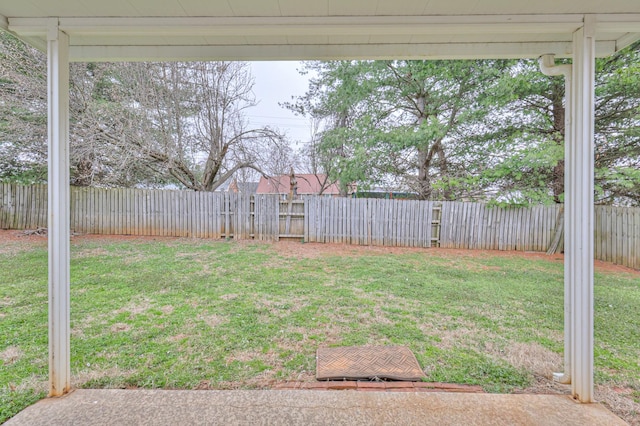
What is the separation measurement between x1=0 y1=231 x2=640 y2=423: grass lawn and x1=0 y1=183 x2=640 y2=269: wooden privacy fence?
65.6 inches

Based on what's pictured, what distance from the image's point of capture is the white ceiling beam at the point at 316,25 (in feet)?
4.95

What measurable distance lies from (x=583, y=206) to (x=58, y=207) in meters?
2.79

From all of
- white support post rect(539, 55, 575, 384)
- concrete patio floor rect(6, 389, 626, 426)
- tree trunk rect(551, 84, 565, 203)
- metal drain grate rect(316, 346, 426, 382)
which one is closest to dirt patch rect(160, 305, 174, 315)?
concrete patio floor rect(6, 389, 626, 426)

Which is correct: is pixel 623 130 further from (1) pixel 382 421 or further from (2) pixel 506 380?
(1) pixel 382 421

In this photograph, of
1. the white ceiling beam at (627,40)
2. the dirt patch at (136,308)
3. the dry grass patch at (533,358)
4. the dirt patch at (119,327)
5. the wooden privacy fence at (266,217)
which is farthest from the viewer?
the wooden privacy fence at (266,217)

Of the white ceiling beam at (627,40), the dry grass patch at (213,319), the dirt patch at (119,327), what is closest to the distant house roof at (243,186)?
the dry grass patch at (213,319)

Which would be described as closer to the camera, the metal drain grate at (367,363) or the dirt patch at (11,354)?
the metal drain grate at (367,363)

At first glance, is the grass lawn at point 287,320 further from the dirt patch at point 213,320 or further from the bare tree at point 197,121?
the bare tree at point 197,121

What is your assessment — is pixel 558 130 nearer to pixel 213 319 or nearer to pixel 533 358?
pixel 533 358

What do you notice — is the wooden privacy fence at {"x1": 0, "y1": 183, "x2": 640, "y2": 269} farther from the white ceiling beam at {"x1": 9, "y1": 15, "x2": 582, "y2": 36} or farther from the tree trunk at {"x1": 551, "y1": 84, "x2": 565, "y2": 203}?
the white ceiling beam at {"x1": 9, "y1": 15, "x2": 582, "y2": 36}

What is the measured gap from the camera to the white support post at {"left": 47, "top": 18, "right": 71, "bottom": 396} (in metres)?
1.54

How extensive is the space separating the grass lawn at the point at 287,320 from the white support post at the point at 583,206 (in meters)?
0.36

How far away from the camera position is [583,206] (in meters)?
1.53

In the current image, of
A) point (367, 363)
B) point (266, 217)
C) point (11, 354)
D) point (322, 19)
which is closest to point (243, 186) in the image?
point (266, 217)
